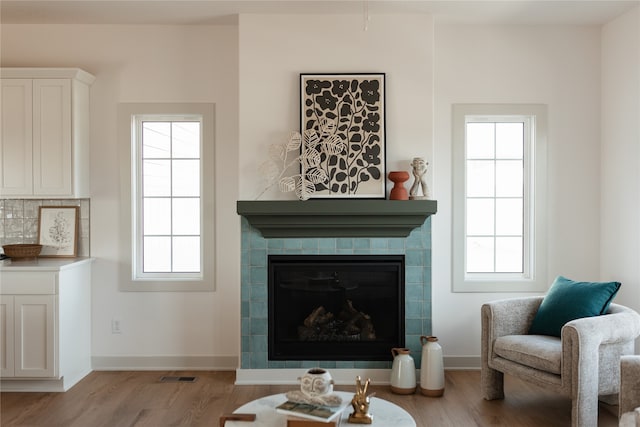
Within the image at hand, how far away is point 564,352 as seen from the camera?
3150 millimetres

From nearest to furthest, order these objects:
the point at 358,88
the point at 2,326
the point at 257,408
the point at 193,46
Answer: the point at 257,408, the point at 2,326, the point at 358,88, the point at 193,46

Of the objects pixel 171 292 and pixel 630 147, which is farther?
pixel 171 292

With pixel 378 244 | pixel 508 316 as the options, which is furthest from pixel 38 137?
pixel 508 316

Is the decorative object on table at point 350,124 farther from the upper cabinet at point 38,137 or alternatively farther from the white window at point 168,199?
the upper cabinet at point 38,137

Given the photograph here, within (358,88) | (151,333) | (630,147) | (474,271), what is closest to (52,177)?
(151,333)

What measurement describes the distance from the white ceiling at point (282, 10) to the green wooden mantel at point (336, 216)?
138 centimetres

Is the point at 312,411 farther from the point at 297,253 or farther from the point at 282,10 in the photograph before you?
the point at 282,10

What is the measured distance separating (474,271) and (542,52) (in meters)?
1.82

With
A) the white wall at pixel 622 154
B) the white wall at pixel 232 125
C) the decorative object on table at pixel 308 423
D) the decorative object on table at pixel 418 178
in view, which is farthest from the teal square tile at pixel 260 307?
the white wall at pixel 622 154

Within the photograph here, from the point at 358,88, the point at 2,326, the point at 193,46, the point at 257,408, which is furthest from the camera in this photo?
the point at 193,46

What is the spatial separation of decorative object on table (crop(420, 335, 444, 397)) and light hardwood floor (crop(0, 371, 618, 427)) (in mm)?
67

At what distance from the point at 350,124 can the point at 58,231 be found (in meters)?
2.41

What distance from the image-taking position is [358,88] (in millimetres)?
4141

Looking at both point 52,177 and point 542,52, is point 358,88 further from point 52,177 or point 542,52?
point 52,177
